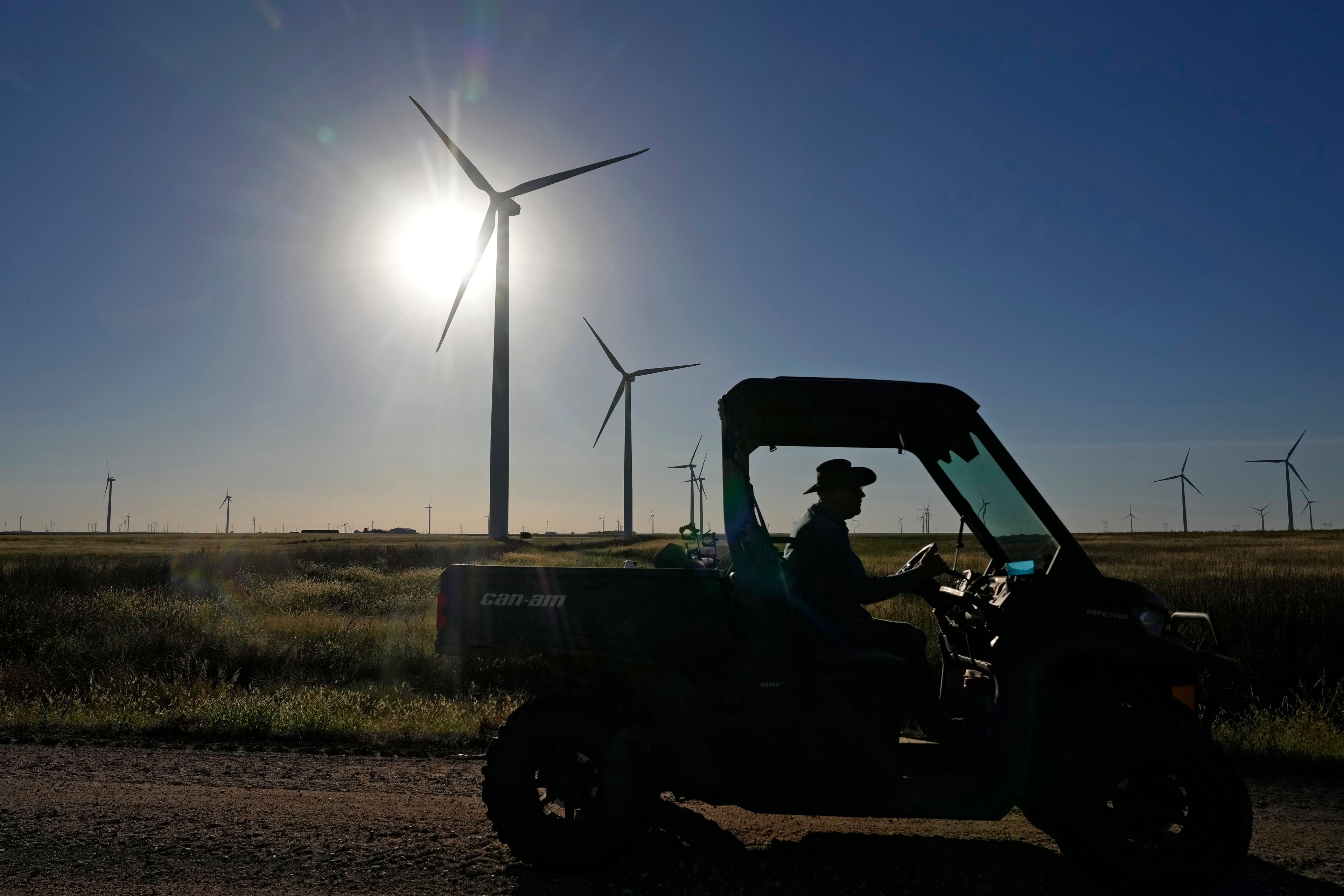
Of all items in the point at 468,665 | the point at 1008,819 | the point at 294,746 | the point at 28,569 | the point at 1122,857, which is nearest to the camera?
the point at 1122,857

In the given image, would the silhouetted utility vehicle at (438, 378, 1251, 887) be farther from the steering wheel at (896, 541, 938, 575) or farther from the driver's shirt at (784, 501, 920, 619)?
the steering wheel at (896, 541, 938, 575)

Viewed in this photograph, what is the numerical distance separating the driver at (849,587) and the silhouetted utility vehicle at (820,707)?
15 cm

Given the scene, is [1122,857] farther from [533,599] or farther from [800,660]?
[533,599]

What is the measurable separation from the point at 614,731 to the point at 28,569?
25.0 metres

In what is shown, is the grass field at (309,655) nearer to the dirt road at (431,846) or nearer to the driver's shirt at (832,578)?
the dirt road at (431,846)

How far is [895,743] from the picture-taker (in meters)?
4.18

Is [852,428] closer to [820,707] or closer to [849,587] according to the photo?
[849,587]

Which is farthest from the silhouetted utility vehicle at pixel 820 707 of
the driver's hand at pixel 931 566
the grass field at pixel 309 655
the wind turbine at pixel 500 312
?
the wind turbine at pixel 500 312

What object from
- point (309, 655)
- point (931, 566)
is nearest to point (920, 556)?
point (931, 566)

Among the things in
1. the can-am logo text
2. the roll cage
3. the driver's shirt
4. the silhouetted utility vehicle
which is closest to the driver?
the driver's shirt

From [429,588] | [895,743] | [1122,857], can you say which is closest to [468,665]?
[895,743]

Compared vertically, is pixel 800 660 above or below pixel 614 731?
above

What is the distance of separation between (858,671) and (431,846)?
2462 mm

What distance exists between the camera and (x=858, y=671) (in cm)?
413
